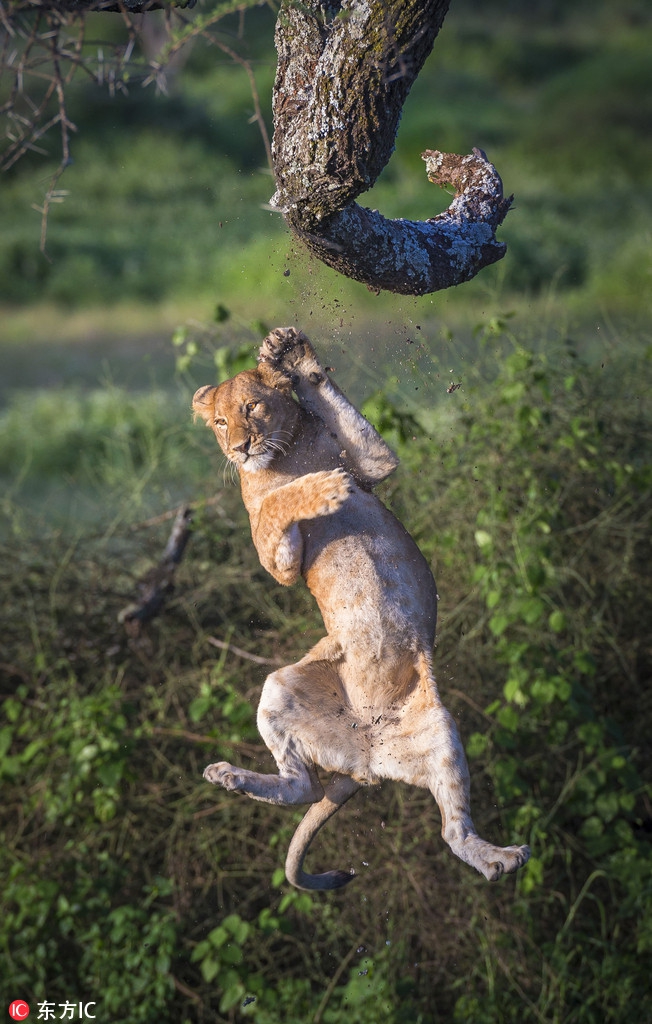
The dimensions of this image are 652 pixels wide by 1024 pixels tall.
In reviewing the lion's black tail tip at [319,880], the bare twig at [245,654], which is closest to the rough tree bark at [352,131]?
the lion's black tail tip at [319,880]

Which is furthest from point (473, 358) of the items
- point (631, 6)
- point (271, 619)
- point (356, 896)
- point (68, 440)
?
point (631, 6)

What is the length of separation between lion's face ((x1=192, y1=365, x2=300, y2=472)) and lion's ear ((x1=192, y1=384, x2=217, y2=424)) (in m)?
0.02

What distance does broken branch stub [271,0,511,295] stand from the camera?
3.19 metres

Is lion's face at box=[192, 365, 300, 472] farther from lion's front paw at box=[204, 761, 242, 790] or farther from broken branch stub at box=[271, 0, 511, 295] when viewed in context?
lion's front paw at box=[204, 761, 242, 790]

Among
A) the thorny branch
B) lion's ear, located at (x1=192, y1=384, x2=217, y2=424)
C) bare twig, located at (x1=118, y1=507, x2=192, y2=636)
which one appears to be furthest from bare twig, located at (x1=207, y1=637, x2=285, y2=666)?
the thorny branch

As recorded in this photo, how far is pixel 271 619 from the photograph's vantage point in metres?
6.51

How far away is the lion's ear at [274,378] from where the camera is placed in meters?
3.70

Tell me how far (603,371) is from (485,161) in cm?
308

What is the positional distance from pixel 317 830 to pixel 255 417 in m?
1.53

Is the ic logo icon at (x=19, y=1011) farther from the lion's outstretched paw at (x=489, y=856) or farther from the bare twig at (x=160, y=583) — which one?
the lion's outstretched paw at (x=489, y=856)

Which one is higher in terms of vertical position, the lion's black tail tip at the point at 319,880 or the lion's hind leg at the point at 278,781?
the lion's hind leg at the point at 278,781

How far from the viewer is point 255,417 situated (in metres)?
3.60

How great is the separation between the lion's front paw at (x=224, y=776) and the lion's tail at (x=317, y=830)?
0.52 metres

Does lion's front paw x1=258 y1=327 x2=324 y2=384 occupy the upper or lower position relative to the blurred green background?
upper
